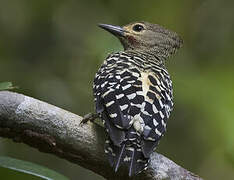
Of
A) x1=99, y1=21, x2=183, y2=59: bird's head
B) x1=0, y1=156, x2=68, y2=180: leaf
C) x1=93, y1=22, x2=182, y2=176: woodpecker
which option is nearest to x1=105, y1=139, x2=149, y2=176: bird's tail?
x1=93, y1=22, x2=182, y2=176: woodpecker

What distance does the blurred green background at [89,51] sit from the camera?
5.67 metres

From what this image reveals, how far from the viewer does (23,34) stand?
607cm

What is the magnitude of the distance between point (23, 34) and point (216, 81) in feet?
6.82

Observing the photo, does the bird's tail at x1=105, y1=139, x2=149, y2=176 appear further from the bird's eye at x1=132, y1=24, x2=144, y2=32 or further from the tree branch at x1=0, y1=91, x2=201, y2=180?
the bird's eye at x1=132, y1=24, x2=144, y2=32

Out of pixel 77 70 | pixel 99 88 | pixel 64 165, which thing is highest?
pixel 99 88

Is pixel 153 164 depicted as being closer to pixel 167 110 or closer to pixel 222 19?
pixel 167 110

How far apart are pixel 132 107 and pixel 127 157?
308mm

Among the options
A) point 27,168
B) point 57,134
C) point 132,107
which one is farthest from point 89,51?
point 27,168

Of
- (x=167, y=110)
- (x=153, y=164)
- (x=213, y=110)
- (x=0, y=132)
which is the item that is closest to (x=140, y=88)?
(x=167, y=110)

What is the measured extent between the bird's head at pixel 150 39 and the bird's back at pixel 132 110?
1256mm

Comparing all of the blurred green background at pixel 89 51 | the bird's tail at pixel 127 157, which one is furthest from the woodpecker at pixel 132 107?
the blurred green background at pixel 89 51

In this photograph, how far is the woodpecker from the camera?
3000 mm

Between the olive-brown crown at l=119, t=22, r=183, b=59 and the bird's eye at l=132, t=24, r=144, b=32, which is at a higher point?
the bird's eye at l=132, t=24, r=144, b=32

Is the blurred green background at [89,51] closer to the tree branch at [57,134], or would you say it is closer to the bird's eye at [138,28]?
the bird's eye at [138,28]
